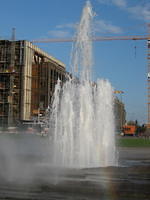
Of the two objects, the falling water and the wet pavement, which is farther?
the falling water

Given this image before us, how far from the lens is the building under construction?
83438 millimetres

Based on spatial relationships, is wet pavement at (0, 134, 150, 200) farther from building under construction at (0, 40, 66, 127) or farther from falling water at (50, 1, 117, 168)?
building under construction at (0, 40, 66, 127)

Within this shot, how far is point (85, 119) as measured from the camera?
18.6m

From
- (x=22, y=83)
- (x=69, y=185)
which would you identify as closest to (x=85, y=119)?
(x=69, y=185)

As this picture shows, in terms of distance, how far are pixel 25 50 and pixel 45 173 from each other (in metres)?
75.3

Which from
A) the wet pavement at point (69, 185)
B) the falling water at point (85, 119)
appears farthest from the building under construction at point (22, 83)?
the wet pavement at point (69, 185)

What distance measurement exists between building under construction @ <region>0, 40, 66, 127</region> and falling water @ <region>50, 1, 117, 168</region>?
61.0 meters

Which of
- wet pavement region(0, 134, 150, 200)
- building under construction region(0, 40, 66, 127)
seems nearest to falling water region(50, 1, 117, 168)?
wet pavement region(0, 134, 150, 200)

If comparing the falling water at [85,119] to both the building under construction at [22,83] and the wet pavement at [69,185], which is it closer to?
the wet pavement at [69,185]

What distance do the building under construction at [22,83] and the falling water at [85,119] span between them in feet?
200

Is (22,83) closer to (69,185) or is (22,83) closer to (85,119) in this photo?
(85,119)

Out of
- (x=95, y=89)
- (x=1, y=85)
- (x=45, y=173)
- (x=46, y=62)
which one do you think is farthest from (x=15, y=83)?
(x=45, y=173)

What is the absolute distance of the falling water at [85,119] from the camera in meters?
18.1

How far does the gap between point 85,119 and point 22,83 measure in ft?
223
